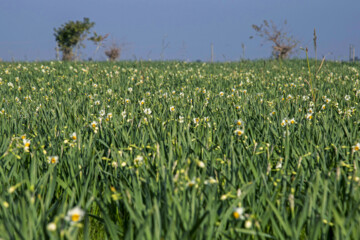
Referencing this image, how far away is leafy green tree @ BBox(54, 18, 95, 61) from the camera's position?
39031mm

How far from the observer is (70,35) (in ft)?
129

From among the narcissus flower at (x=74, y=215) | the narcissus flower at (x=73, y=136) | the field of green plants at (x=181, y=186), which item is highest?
the narcissus flower at (x=73, y=136)

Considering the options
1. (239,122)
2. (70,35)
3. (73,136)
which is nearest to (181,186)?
(73,136)

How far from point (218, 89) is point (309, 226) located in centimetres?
602

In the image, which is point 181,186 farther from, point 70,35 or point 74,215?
point 70,35

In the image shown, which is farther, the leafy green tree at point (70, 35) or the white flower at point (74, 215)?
the leafy green tree at point (70, 35)

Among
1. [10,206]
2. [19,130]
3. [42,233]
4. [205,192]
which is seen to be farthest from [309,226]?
[19,130]

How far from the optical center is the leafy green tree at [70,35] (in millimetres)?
39031

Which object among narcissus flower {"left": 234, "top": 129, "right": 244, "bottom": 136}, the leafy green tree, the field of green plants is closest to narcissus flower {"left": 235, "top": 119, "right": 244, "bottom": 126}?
the field of green plants

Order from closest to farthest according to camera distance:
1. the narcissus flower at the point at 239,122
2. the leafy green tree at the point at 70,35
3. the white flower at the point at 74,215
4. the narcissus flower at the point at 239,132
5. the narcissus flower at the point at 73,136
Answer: the white flower at the point at 74,215
the narcissus flower at the point at 73,136
the narcissus flower at the point at 239,132
the narcissus flower at the point at 239,122
the leafy green tree at the point at 70,35

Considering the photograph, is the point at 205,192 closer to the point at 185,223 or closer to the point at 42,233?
the point at 185,223

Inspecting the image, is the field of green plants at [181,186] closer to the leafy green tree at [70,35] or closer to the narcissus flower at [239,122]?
the narcissus flower at [239,122]

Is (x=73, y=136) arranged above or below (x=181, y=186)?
above

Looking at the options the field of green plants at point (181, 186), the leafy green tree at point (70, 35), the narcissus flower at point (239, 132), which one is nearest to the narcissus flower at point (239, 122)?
the field of green plants at point (181, 186)
